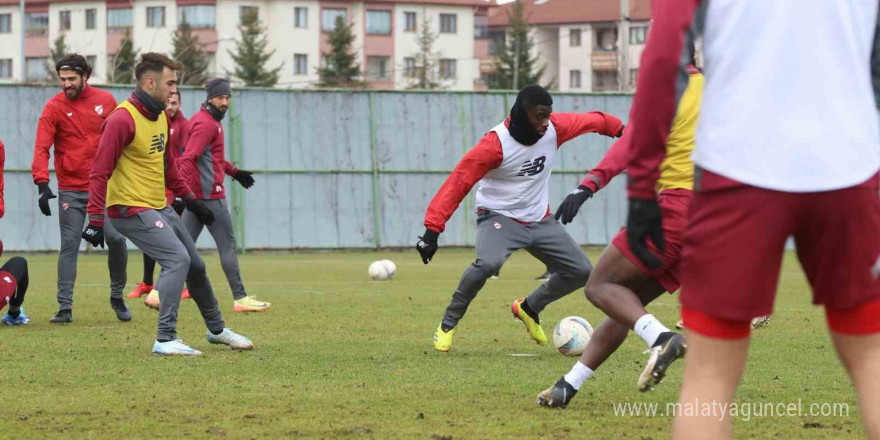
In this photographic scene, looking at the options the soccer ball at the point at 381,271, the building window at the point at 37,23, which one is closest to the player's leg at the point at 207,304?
the soccer ball at the point at 381,271

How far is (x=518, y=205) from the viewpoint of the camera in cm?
932

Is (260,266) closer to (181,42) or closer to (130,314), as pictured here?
(130,314)

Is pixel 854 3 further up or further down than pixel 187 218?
further up

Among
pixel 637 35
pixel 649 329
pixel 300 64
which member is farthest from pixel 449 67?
pixel 649 329

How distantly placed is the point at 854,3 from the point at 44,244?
2231 cm

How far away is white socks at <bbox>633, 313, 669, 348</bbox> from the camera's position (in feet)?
19.3

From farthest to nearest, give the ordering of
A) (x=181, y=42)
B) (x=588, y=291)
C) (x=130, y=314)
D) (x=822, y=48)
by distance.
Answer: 1. (x=181, y=42)
2. (x=130, y=314)
3. (x=588, y=291)
4. (x=822, y=48)

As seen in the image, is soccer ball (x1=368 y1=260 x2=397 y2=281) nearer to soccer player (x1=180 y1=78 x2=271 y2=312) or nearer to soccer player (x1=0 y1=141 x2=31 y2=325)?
soccer player (x1=180 y1=78 x2=271 y2=312)

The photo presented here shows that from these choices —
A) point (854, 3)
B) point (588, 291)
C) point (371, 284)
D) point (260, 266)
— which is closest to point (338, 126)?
point (260, 266)

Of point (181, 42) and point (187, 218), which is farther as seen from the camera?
point (181, 42)

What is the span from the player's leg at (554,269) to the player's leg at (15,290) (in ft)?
13.5

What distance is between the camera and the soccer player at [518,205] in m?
8.99

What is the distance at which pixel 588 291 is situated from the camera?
6.34m

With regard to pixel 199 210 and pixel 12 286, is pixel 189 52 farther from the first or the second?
pixel 199 210
